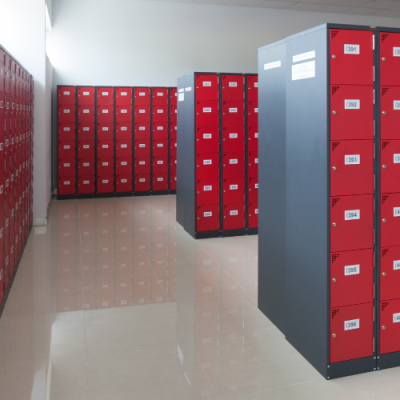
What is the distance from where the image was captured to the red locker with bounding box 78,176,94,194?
9234mm

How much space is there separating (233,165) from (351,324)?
368 cm

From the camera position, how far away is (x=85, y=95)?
30.1 feet

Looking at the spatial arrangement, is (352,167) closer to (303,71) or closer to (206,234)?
(303,71)

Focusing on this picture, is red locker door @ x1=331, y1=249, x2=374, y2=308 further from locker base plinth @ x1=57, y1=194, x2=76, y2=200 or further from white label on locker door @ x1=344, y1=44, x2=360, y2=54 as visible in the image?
locker base plinth @ x1=57, y1=194, x2=76, y2=200

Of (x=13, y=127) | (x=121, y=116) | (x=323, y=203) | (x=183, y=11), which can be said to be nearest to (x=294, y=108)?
(x=323, y=203)

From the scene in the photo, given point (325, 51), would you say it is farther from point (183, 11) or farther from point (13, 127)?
point (183, 11)

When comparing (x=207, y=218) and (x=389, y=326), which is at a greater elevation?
(x=207, y=218)

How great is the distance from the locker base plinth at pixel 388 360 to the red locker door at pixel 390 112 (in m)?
1.29

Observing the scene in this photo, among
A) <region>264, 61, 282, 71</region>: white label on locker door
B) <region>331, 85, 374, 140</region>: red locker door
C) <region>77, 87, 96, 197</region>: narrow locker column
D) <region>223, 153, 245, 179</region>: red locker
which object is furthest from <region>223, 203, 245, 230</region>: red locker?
<region>77, 87, 96, 197</region>: narrow locker column

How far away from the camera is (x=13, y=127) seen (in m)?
4.35

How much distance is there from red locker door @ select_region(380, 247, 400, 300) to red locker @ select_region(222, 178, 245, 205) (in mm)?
3531

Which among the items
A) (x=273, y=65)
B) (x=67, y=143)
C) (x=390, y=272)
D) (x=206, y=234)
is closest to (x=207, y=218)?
→ (x=206, y=234)

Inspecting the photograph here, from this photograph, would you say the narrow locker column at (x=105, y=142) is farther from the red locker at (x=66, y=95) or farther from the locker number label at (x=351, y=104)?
the locker number label at (x=351, y=104)

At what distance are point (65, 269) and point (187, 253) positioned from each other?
4.54 ft
